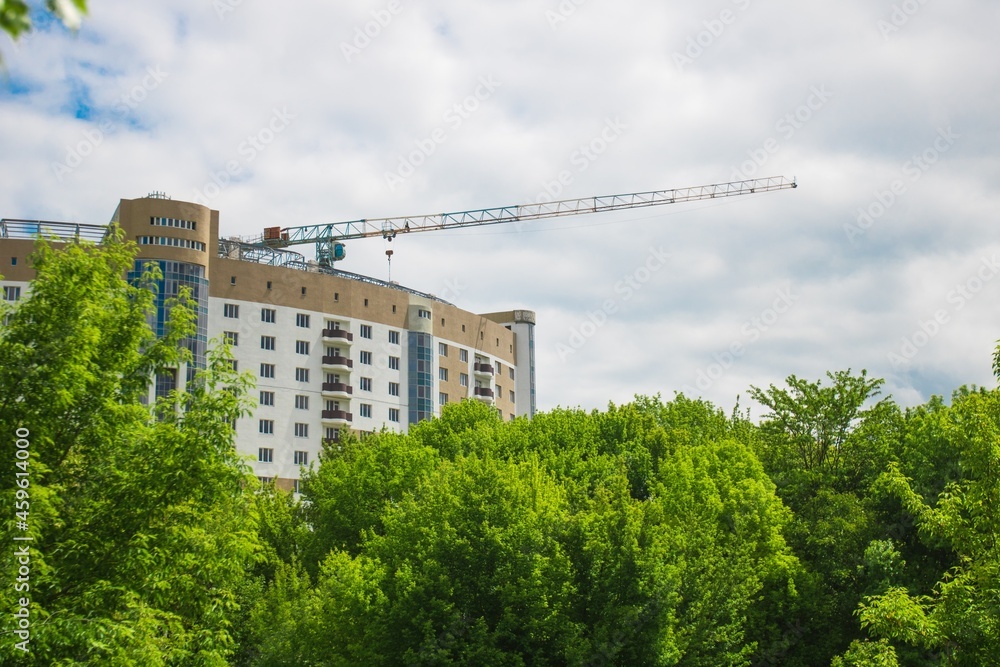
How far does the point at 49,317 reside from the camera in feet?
63.4

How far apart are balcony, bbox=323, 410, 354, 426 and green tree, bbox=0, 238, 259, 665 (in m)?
93.6

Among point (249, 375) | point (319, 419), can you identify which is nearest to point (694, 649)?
point (249, 375)

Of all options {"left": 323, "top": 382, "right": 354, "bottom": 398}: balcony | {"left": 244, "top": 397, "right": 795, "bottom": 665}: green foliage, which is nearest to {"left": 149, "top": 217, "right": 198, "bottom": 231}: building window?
{"left": 323, "top": 382, "right": 354, "bottom": 398}: balcony

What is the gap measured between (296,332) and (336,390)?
303 inches

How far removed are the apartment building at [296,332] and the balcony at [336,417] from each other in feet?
0.39

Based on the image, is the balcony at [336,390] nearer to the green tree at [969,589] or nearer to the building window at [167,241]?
the building window at [167,241]

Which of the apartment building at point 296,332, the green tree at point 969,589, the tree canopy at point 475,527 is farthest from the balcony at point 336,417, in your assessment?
the green tree at point 969,589

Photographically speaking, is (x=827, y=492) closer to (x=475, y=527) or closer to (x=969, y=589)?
(x=475, y=527)

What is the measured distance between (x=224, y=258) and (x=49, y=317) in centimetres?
9559

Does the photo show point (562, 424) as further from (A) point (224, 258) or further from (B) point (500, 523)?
(A) point (224, 258)

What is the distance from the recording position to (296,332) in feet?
378

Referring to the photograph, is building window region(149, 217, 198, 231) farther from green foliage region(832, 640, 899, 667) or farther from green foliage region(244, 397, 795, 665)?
green foliage region(832, 640, 899, 667)

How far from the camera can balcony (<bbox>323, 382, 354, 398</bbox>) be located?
11562cm

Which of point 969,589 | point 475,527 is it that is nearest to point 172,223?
point 475,527
